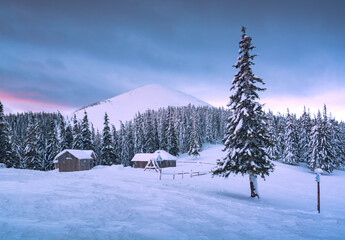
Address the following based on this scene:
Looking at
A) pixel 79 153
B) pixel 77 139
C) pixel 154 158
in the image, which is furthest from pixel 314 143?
pixel 77 139

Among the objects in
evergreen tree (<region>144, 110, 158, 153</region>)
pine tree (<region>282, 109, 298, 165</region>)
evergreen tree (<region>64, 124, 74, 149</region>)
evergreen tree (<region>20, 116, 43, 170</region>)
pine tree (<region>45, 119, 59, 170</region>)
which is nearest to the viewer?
evergreen tree (<region>20, 116, 43, 170</region>)

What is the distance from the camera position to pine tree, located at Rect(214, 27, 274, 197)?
64.0ft

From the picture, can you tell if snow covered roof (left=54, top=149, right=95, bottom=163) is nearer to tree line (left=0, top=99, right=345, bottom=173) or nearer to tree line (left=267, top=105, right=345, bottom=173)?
tree line (left=0, top=99, right=345, bottom=173)

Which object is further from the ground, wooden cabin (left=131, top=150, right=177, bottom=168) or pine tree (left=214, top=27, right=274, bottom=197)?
pine tree (left=214, top=27, right=274, bottom=197)

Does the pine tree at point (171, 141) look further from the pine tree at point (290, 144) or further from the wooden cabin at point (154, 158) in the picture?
the pine tree at point (290, 144)

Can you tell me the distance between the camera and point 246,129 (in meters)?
20.2

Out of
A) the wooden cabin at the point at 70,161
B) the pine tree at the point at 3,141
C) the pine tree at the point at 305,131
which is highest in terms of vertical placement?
the pine tree at the point at 305,131

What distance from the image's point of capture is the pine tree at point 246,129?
768 inches

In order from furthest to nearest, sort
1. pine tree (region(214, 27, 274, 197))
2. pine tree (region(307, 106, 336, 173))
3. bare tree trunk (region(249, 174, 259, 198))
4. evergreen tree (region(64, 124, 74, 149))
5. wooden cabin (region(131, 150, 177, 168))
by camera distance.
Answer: wooden cabin (region(131, 150, 177, 168))
evergreen tree (region(64, 124, 74, 149))
pine tree (region(307, 106, 336, 173))
bare tree trunk (region(249, 174, 259, 198))
pine tree (region(214, 27, 274, 197))

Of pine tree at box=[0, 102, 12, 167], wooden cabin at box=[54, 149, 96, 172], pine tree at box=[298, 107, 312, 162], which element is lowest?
wooden cabin at box=[54, 149, 96, 172]

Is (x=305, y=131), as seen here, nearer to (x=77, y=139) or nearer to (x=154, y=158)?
(x=154, y=158)

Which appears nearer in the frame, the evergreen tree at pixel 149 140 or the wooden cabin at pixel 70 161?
the wooden cabin at pixel 70 161

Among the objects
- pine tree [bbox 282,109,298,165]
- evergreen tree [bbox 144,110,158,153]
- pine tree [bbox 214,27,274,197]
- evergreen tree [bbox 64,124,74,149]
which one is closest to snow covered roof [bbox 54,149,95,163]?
evergreen tree [bbox 64,124,74,149]

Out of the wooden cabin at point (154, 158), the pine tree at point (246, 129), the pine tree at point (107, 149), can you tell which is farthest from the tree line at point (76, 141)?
the pine tree at point (246, 129)
